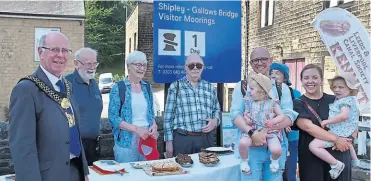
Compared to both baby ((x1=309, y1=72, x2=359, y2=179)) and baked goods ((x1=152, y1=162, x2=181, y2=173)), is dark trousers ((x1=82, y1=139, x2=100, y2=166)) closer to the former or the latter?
baked goods ((x1=152, y1=162, x2=181, y2=173))

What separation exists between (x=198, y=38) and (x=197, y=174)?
2.41 m

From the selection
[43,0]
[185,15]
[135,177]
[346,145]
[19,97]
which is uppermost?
[43,0]

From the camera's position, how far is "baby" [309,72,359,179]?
3256 millimetres

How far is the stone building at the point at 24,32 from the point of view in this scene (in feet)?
46.3

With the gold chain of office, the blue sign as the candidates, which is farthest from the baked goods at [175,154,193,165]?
the blue sign

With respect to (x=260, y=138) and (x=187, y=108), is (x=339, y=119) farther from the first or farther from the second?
(x=187, y=108)

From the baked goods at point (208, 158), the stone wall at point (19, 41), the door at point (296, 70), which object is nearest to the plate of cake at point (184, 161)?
the baked goods at point (208, 158)

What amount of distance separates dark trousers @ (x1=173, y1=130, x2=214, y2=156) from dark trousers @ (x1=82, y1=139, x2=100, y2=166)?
80cm

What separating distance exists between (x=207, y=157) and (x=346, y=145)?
1207 mm

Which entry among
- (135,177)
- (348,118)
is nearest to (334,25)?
(348,118)

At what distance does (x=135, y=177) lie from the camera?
311 cm

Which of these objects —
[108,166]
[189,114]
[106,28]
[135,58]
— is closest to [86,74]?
[135,58]

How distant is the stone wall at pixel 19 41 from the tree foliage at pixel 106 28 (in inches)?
1108

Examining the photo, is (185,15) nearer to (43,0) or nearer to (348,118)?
(348,118)
